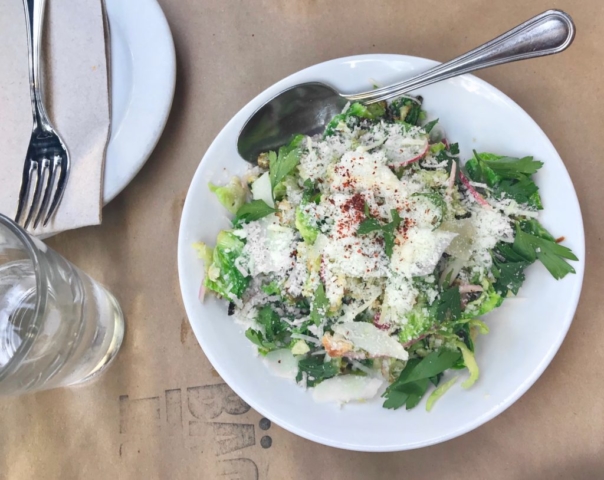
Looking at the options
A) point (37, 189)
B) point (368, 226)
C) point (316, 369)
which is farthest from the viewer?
point (37, 189)

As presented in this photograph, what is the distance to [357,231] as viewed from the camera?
102cm

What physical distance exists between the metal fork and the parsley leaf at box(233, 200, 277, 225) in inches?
21.0

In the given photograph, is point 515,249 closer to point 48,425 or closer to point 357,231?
point 357,231

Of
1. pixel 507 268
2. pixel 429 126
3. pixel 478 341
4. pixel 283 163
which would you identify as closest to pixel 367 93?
pixel 429 126

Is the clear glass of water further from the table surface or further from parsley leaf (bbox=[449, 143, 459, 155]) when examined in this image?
parsley leaf (bbox=[449, 143, 459, 155])

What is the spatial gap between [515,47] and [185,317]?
1.09m

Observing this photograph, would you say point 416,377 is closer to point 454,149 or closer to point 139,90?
point 454,149

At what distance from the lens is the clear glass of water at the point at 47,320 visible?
108 cm

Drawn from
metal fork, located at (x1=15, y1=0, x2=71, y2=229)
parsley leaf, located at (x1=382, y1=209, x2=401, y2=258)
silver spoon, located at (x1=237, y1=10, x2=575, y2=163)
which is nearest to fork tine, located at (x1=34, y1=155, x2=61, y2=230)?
metal fork, located at (x1=15, y1=0, x2=71, y2=229)

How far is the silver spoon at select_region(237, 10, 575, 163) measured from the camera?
1.04 meters

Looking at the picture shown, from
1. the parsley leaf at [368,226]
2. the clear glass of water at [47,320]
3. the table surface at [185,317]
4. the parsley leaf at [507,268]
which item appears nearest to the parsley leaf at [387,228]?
the parsley leaf at [368,226]

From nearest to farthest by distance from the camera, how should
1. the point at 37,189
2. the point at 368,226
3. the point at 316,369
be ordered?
the point at 368,226, the point at 316,369, the point at 37,189

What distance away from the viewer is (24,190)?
131 centimetres

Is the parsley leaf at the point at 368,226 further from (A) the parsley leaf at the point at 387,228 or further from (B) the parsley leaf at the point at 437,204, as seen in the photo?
(B) the parsley leaf at the point at 437,204
